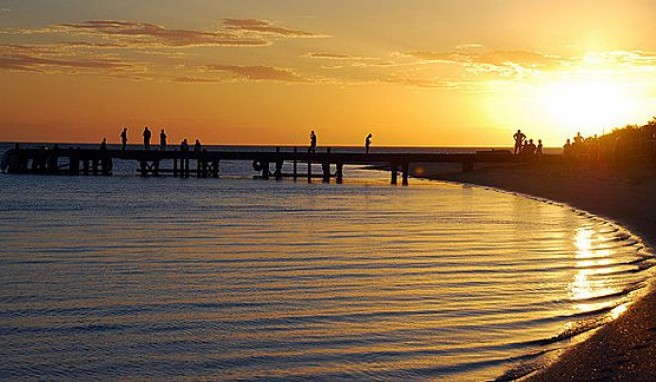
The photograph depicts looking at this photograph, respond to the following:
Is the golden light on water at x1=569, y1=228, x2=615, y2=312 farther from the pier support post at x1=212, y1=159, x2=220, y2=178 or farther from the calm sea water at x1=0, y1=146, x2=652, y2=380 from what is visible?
the pier support post at x1=212, y1=159, x2=220, y2=178

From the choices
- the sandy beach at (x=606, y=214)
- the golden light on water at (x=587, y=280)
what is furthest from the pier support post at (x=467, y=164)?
the golden light on water at (x=587, y=280)

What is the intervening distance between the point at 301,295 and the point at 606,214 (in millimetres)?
19149

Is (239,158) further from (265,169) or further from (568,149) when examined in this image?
(568,149)

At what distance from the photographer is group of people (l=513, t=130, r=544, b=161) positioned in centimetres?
5951

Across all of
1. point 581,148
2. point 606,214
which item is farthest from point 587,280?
point 581,148

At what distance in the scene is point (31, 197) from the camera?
3797 centimetres

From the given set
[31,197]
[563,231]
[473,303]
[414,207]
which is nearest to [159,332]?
[473,303]

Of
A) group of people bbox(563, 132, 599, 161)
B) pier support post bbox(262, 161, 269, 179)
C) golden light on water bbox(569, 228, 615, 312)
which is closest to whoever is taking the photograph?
golden light on water bbox(569, 228, 615, 312)

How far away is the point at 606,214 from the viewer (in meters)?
29.8

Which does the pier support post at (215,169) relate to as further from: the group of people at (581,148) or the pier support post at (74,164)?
the group of people at (581,148)

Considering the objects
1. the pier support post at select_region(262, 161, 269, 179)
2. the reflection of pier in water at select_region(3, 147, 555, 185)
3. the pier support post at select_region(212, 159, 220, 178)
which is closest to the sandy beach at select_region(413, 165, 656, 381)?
the reflection of pier in water at select_region(3, 147, 555, 185)

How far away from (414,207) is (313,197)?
8276 millimetres

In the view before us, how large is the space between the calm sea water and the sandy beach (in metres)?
0.42

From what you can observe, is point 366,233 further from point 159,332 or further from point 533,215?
point 159,332
